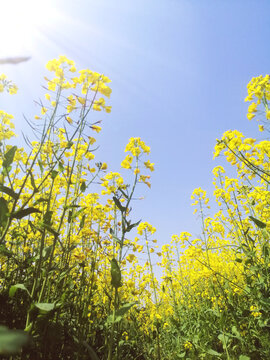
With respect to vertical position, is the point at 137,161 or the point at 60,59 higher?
the point at 60,59

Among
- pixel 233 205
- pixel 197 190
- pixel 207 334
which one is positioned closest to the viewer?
pixel 207 334

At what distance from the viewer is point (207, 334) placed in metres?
3.51

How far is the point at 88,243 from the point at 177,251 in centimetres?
383

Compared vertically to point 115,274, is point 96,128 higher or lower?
higher

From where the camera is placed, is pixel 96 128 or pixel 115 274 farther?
pixel 96 128

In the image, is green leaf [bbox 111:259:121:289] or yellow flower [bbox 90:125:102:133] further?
yellow flower [bbox 90:125:102:133]

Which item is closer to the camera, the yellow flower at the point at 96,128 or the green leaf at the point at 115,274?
the green leaf at the point at 115,274

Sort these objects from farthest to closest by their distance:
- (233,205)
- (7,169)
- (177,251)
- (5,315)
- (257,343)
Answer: (177,251) → (233,205) → (257,343) → (5,315) → (7,169)

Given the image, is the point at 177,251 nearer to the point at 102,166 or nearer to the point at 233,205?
the point at 233,205

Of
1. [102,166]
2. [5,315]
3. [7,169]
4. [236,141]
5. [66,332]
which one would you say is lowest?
[66,332]

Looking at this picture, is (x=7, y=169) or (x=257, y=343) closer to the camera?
(x=7, y=169)

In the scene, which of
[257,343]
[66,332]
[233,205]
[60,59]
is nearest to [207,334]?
[257,343]

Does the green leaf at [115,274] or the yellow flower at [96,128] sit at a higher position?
the yellow flower at [96,128]

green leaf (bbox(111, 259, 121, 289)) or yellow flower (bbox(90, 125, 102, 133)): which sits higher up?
yellow flower (bbox(90, 125, 102, 133))
